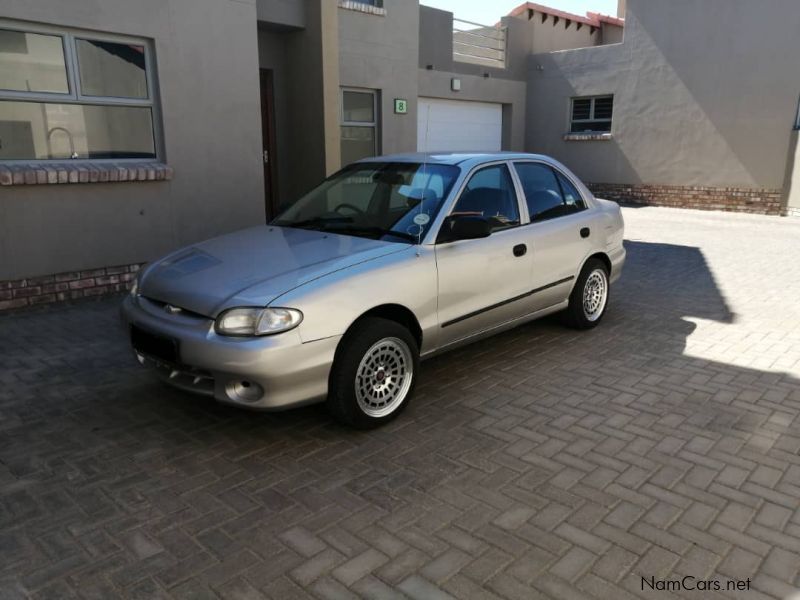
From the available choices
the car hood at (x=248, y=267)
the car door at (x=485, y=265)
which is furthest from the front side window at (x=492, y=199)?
the car hood at (x=248, y=267)

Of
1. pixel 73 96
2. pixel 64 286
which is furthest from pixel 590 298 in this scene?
pixel 73 96

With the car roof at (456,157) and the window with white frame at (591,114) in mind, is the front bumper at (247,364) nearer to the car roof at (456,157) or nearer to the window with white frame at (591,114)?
the car roof at (456,157)

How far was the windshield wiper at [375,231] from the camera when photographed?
4184 millimetres

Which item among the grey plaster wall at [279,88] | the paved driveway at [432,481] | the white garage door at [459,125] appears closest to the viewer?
the paved driveway at [432,481]

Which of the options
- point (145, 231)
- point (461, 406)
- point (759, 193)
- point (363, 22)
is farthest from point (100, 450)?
point (759, 193)

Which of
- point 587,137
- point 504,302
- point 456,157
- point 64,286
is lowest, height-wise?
point 64,286

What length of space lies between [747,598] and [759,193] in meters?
14.6

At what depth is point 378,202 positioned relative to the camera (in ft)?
15.2

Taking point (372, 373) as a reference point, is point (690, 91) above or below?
above

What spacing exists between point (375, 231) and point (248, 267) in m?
0.92

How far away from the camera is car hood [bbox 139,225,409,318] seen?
11.7ft

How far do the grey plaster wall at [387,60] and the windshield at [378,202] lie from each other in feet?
21.6

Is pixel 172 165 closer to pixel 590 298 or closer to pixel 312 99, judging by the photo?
pixel 312 99

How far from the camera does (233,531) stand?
9.68 ft
